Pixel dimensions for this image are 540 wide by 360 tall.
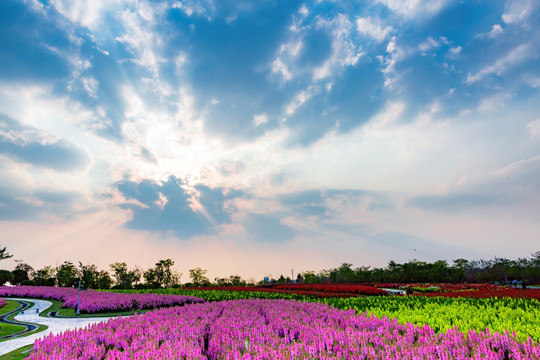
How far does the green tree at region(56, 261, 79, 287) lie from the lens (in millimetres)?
39297

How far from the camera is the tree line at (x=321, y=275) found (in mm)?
39656

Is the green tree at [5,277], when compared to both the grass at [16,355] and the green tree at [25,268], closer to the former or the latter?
the green tree at [25,268]

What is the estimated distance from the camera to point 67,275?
39.3 metres

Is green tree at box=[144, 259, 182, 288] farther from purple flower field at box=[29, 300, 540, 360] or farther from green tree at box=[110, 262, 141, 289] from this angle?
purple flower field at box=[29, 300, 540, 360]

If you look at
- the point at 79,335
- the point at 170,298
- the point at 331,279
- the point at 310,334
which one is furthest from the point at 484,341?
the point at 331,279

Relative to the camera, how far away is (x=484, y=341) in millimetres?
3887

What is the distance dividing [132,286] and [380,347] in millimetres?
43207

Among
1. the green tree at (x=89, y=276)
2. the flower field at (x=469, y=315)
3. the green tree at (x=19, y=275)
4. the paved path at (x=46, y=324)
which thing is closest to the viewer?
the flower field at (x=469, y=315)

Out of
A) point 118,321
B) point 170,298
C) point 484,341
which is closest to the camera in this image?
point 484,341

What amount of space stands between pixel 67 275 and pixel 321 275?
38.9 m

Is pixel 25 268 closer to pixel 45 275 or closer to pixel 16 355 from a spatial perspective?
pixel 45 275

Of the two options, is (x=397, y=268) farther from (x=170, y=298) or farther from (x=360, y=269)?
(x=170, y=298)

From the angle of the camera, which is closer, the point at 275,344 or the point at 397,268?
the point at 275,344

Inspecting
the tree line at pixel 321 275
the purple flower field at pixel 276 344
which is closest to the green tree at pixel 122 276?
the tree line at pixel 321 275
